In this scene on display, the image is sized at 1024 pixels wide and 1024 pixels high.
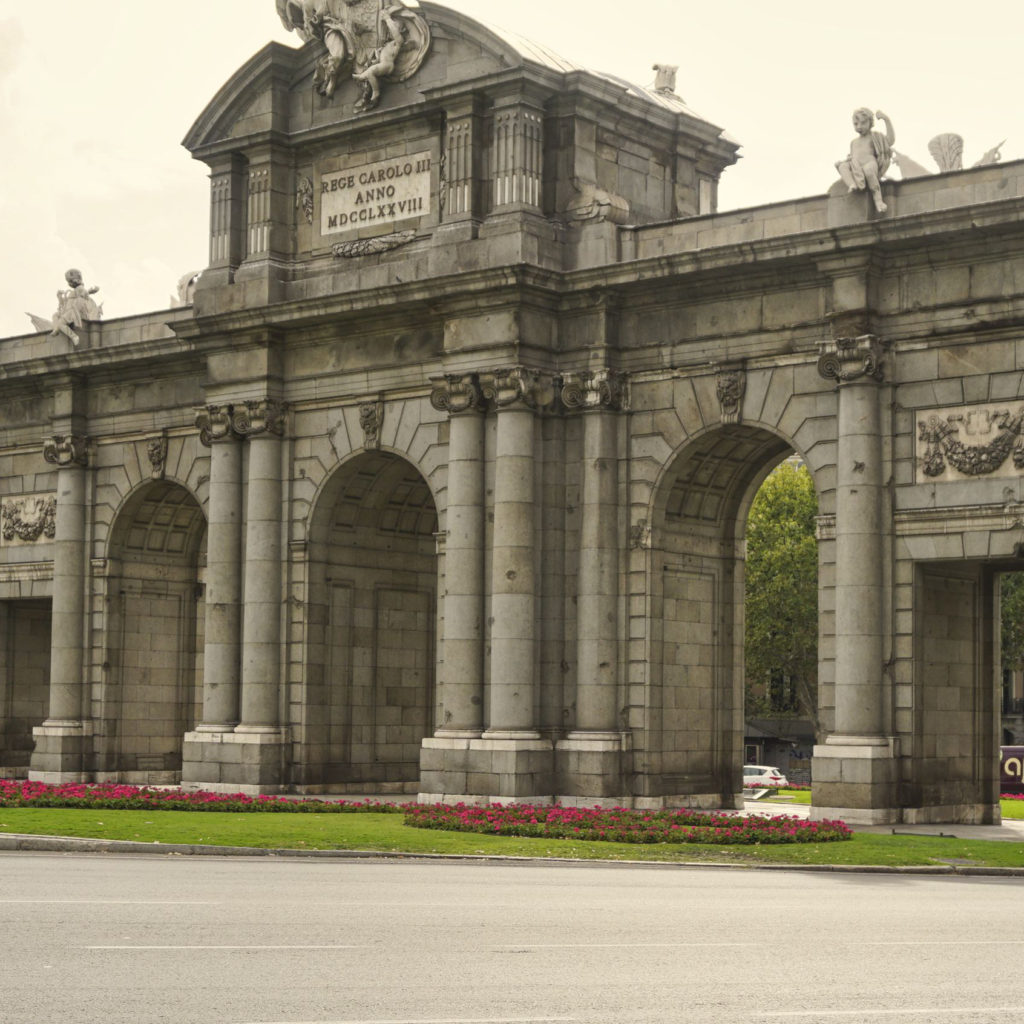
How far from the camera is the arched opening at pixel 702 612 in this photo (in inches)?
1522

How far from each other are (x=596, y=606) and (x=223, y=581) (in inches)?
384

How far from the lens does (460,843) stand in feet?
94.9

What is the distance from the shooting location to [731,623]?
40.9 m

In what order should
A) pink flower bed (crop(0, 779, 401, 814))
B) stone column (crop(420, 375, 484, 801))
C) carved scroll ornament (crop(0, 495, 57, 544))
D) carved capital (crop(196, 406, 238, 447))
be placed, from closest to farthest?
pink flower bed (crop(0, 779, 401, 814)) → stone column (crop(420, 375, 484, 801)) → carved capital (crop(196, 406, 238, 447)) → carved scroll ornament (crop(0, 495, 57, 544))

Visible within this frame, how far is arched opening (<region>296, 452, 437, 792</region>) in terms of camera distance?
42844 mm

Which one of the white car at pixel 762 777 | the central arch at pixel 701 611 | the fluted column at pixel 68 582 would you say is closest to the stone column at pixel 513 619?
the central arch at pixel 701 611

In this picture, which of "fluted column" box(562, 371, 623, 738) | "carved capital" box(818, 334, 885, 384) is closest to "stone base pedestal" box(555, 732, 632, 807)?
"fluted column" box(562, 371, 623, 738)

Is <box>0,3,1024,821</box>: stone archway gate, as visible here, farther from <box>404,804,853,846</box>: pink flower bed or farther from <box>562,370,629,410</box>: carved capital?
<box>404,804,853,846</box>: pink flower bed

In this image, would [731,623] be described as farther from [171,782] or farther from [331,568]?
[171,782]

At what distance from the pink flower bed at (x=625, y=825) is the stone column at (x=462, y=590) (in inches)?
179

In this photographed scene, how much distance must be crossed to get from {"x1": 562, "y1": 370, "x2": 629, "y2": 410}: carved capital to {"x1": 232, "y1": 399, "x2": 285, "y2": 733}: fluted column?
758cm

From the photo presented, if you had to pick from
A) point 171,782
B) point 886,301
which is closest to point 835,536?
point 886,301

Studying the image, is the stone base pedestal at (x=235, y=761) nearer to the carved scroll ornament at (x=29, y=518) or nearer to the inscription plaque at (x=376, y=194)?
the carved scroll ornament at (x=29, y=518)

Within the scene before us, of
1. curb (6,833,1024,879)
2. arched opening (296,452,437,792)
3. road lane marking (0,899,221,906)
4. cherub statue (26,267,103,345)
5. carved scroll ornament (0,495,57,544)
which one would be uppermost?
cherub statue (26,267,103,345)
